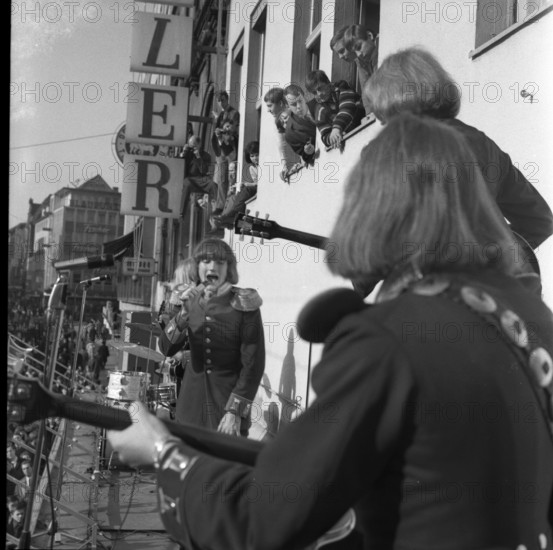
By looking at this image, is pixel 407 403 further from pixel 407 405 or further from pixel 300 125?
pixel 300 125

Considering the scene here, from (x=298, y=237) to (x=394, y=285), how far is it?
1252 mm

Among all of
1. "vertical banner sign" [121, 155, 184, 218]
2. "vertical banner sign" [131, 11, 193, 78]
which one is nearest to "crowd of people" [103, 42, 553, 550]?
"vertical banner sign" [121, 155, 184, 218]

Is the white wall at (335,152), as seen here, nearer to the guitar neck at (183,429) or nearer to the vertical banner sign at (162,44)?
the guitar neck at (183,429)

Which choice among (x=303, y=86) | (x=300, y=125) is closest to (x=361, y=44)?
(x=300, y=125)

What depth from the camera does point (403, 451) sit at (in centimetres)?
92

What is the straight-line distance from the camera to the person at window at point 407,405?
0.88m

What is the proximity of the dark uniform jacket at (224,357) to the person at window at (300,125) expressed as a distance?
1.62 meters

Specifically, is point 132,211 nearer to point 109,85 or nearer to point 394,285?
point 109,85

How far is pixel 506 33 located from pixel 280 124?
2.35 metres

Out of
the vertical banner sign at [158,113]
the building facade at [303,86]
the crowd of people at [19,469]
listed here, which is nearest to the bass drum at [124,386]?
the crowd of people at [19,469]

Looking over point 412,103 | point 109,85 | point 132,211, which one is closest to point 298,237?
point 412,103

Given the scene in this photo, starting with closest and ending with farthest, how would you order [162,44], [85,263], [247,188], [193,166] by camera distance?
[85,263] → [247,188] → [193,166] → [162,44]

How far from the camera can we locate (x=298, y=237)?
2260mm

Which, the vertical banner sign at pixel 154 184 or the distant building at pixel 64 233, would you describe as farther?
the vertical banner sign at pixel 154 184
